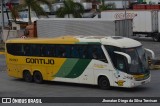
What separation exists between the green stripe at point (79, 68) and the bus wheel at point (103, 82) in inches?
43.1

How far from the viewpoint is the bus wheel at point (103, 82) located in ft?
80.1

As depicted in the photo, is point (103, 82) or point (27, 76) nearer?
point (103, 82)

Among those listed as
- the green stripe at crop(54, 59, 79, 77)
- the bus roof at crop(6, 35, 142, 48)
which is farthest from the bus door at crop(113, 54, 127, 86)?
the green stripe at crop(54, 59, 79, 77)

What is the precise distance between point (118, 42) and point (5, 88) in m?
6.81

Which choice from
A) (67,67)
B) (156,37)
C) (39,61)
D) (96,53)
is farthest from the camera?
(156,37)

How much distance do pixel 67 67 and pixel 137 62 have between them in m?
4.06

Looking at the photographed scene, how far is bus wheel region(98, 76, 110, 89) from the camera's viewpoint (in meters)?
24.4

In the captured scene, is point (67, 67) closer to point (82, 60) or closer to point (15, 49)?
point (82, 60)

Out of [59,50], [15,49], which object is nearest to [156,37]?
[15,49]

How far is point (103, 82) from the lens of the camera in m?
24.6

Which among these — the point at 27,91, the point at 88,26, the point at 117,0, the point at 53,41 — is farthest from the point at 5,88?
the point at 117,0

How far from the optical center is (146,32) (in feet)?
169

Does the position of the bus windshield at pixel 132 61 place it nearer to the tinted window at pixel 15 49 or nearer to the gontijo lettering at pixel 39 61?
the gontijo lettering at pixel 39 61

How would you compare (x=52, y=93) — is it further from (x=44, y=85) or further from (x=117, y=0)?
(x=117, y=0)
